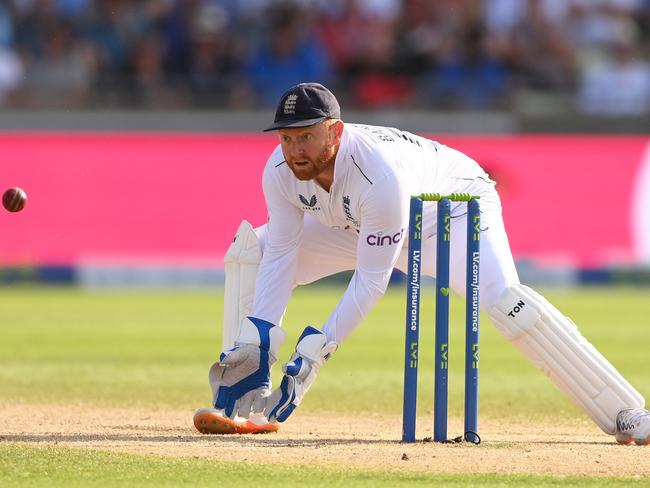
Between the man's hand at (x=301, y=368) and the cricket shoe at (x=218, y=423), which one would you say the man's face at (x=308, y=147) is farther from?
the cricket shoe at (x=218, y=423)

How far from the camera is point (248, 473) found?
15.0 ft

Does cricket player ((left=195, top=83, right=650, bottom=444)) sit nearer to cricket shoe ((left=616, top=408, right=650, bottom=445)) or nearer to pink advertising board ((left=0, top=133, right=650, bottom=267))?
cricket shoe ((left=616, top=408, right=650, bottom=445))

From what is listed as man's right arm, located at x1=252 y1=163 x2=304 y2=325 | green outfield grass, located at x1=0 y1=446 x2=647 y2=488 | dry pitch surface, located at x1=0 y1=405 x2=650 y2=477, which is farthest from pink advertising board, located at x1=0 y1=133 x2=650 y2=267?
green outfield grass, located at x1=0 y1=446 x2=647 y2=488

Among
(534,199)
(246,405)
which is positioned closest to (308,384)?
(246,405)

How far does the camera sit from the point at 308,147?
5.18 meters

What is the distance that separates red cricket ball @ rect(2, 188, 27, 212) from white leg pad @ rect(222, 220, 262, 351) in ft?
3.20

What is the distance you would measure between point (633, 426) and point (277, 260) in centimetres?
161

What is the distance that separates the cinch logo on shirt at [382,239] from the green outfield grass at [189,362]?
1002mm

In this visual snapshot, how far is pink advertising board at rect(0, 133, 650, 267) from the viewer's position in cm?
1352

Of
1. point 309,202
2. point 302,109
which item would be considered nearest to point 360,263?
point 309,202

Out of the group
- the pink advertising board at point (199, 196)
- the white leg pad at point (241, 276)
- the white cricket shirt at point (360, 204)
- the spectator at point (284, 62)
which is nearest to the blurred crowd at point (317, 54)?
the spectator at point (284, 62)

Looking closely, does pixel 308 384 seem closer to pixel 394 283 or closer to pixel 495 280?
pixel 495 280

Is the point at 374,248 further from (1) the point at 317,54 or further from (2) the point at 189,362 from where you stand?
(1) the point at 317,54

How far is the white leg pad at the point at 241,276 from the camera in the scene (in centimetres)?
586
